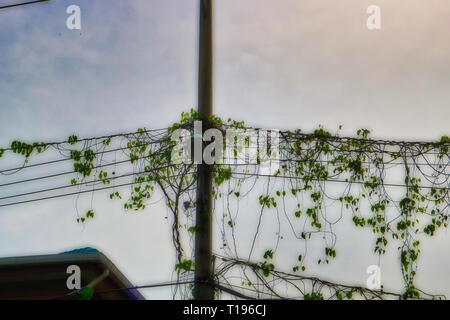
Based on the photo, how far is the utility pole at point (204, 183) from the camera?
4.06 m

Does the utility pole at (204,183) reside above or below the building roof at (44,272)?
above

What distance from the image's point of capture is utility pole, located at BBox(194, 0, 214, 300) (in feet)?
13.3

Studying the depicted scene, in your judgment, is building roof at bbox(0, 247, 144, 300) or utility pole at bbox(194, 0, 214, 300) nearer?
utility pole at bbox(194, 0, 214, 300)

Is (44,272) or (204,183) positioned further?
(44,272)

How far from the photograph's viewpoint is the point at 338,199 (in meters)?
4.94

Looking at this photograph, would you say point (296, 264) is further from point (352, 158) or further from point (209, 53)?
point (209, 53)

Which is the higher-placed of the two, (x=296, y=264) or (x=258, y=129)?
(x=258, y=129)

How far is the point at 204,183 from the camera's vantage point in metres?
4.27

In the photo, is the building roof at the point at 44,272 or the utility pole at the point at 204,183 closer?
the utility pole at the point at 204,183

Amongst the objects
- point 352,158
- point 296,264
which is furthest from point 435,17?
point 296,264

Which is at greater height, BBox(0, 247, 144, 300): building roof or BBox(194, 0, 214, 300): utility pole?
BBox(194, 0, 214, 300): utility pole

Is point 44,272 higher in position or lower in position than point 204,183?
lower
